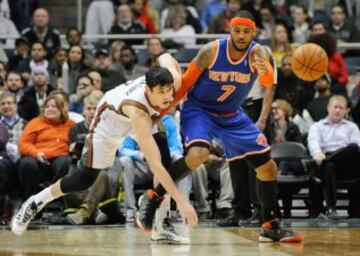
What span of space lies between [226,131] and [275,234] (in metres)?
0.99

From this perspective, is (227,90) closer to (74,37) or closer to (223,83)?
(223,83)

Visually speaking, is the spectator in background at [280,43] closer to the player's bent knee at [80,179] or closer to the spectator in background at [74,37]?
the spectator in background at [74,37]

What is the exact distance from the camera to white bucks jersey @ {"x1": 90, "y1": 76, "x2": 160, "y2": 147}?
8.77 meters

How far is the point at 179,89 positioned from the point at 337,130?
3656mm

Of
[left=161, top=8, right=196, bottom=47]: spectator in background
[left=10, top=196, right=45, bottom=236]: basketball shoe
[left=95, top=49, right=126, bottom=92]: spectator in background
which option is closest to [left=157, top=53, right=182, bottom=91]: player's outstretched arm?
[left=10, top=196, right=45, bottom=236]: basketball shoe

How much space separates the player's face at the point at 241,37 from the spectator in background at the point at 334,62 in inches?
190

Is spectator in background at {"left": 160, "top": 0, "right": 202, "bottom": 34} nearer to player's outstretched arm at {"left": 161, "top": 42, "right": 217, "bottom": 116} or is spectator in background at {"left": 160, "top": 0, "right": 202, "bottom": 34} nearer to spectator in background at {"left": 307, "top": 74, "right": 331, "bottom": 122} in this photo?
spectator in background at {"left": 307, "top": 74, "right": 331, "bottom": 122}

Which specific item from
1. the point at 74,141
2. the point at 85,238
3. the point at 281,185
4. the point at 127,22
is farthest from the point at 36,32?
the point at 85,238

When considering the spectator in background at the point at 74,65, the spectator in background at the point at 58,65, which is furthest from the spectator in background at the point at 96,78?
the spectator in background at the point at 58,65

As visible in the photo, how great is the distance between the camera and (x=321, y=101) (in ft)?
44.4

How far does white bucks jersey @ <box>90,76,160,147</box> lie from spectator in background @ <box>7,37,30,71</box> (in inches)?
235

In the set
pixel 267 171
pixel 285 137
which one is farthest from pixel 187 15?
pixel 267 171

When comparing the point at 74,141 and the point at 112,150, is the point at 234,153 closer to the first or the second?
the point at 112,150

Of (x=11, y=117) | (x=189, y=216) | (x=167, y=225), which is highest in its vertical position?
(x=11, y=117)
